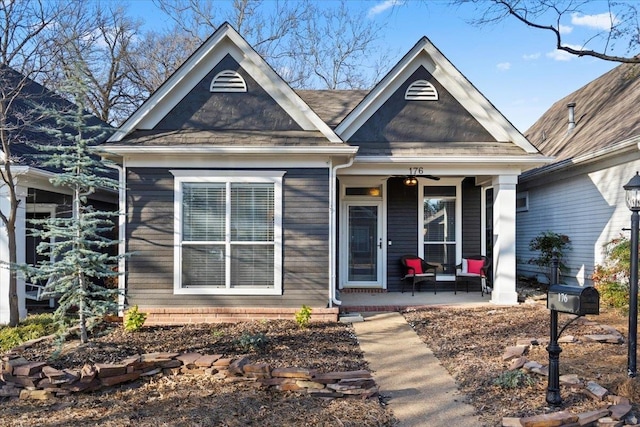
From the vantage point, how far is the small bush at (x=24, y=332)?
6336 mm

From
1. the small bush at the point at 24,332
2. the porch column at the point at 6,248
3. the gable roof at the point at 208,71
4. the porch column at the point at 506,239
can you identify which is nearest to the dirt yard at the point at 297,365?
the small bush at the point at 24,332

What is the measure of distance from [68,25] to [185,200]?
4.56 meters

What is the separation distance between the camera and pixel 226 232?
7.59m

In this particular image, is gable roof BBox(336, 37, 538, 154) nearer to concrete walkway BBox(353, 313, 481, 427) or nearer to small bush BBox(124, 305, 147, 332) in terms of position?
concrete walkway BBox(353, 313, 481, 427)

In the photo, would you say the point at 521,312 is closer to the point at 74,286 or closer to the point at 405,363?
the point at 405,363

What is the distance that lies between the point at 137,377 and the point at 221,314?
8.43 ft

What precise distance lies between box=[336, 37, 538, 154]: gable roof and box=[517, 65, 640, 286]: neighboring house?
2.04 meters

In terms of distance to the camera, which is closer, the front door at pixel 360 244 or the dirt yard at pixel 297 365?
the dirt yard at pixel 297 365

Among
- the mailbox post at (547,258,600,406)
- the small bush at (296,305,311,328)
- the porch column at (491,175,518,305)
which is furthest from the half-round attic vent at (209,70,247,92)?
the mailbox post at (547,258,600,406)

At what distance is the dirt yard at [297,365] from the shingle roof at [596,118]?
419 cm

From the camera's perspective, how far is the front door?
34.0 ft

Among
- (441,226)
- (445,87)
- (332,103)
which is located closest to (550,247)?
(441,226)

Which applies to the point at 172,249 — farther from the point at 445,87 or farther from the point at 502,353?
the point at 445,87

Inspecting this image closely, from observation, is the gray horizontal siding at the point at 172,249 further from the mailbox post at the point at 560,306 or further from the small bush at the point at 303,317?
the mailbox post at the point at 560,306
